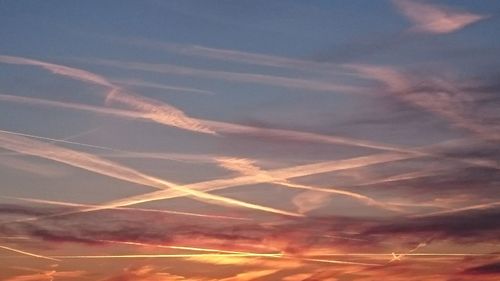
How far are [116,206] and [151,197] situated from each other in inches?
51.6

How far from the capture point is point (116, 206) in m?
14.5

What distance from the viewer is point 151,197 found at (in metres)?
14.1
